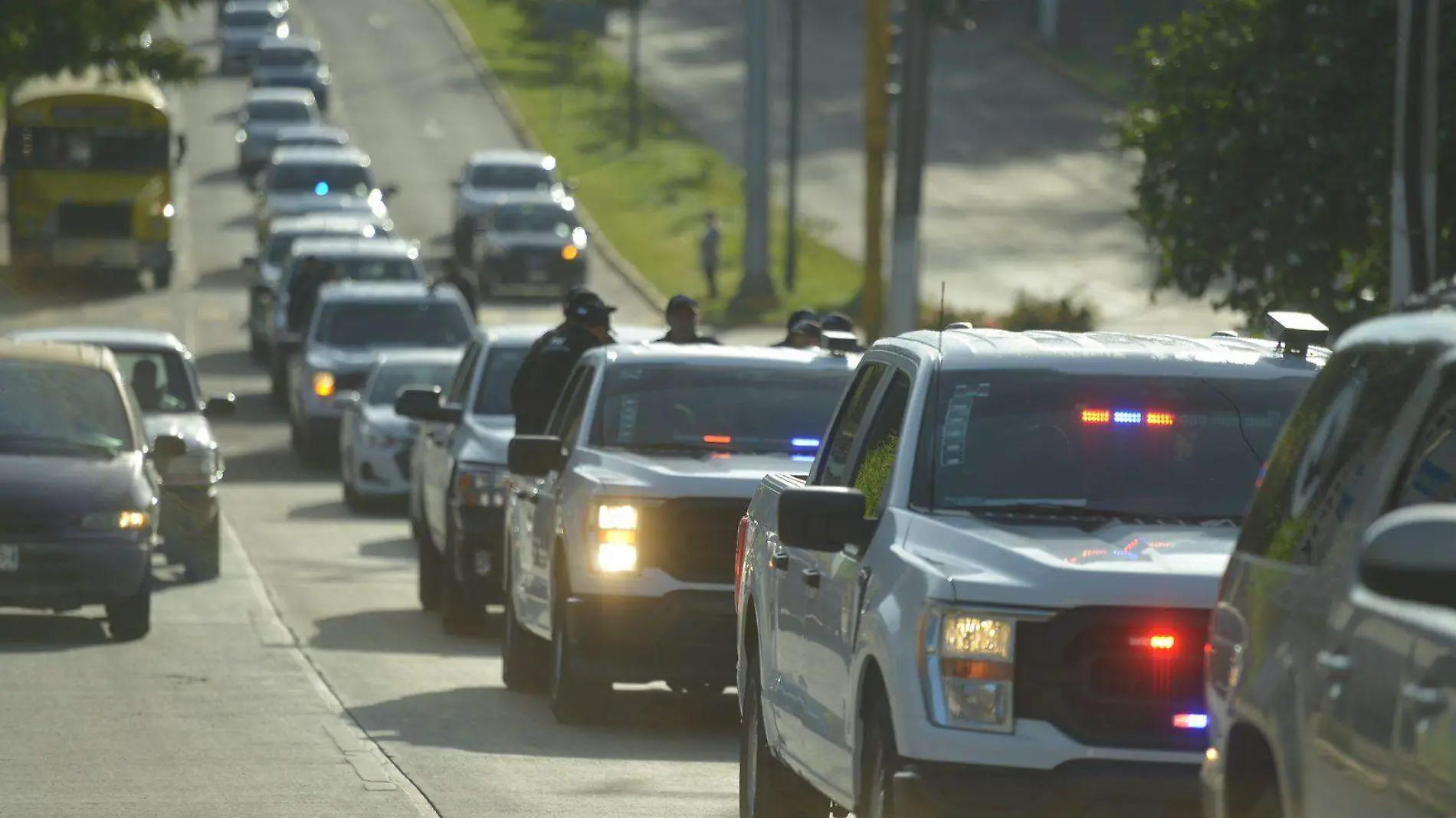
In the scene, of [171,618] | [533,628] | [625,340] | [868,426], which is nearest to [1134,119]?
[625,340]

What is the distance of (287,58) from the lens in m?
77.1

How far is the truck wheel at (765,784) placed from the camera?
32.3 ft

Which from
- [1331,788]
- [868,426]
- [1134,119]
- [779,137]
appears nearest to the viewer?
[1331,788]

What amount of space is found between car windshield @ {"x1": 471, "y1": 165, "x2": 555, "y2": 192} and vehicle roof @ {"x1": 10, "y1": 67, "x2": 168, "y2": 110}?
7.97 m

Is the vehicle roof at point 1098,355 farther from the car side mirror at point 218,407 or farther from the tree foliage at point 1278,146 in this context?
the tree foliage at point 1278,146

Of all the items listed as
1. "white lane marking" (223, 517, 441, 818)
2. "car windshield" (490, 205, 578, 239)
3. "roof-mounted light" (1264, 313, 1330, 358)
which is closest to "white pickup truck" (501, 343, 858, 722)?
"white lane marking" (223, 517, 441, 818)

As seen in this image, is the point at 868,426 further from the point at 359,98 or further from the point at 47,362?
the point at 359,98

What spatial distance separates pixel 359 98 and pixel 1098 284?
30934mm

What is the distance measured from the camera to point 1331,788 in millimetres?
5688

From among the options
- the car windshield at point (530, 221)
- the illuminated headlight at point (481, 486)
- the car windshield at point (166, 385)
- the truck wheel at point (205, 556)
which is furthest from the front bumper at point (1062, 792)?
the car windshield at point (530, 221)

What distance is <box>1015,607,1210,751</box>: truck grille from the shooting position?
7586 millimetres

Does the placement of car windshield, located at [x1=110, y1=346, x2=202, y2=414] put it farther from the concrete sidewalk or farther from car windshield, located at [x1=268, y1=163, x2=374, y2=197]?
car windshield, located at [x1=268, y1=163, x2=374, y2=197]

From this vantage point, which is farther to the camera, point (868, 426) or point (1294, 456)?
point (868, 426)

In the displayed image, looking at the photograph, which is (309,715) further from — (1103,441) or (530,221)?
(530,221)
